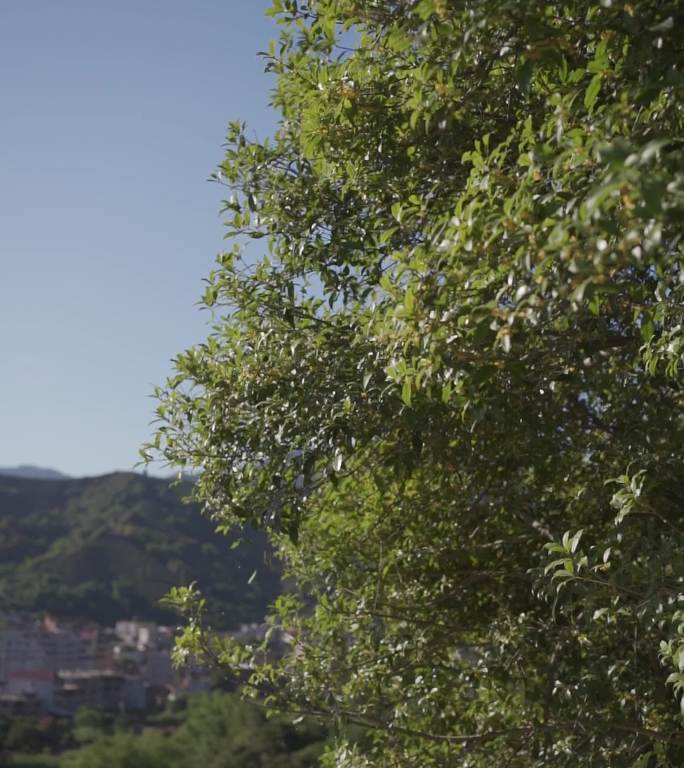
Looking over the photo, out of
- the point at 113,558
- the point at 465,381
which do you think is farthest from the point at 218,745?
the point at 465,381

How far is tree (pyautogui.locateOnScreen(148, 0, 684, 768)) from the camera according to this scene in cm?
303

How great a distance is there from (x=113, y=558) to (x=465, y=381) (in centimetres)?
8914

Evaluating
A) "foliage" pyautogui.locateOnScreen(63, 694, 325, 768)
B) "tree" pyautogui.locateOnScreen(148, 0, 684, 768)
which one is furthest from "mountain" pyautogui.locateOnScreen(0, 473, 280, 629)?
"tree" pyautogui.locateOnScreen(148, 0, 684, 768)

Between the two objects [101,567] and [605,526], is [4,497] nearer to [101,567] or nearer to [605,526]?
[101,567]

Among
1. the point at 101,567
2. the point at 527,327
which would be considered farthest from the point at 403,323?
the point at 101,567

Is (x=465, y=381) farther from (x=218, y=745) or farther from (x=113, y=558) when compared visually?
(x=113, y=558)

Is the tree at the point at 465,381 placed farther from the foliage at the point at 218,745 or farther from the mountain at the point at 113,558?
the mountain at the point at 113,558

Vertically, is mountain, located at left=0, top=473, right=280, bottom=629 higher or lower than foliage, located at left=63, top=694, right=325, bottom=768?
higher

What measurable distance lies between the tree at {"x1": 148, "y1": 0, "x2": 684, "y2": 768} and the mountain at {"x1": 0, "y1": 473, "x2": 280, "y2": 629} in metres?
75.9

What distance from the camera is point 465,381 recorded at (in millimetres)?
3494

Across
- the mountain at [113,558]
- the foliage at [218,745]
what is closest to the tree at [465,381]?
the foliage at [218,745]

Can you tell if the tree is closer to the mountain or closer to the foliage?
the foliage

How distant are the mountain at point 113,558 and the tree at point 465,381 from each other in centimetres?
7585

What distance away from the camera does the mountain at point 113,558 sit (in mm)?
84750
